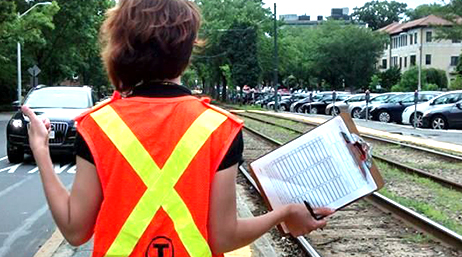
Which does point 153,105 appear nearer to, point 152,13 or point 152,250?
point 152,13

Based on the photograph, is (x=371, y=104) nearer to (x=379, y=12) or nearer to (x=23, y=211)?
(x=23, y=211)

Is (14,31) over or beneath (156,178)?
over

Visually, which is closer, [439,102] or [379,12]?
[439,102]

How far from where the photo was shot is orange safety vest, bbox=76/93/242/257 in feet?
5.85

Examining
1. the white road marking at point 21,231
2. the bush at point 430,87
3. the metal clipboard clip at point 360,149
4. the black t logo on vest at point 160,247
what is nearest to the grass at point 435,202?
the white road marking at point 21,231

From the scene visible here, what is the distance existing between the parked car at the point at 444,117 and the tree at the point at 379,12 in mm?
121666

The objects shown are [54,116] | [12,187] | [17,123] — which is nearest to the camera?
[12,187]

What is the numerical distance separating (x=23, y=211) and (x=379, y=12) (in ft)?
465

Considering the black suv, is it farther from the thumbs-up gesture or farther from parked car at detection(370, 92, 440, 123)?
parked car at detection(370, 92, 440, 123)

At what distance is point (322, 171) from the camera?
2.12m

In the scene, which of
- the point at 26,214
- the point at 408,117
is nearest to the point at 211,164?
the point at 26,214

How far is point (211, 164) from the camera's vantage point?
1.83m

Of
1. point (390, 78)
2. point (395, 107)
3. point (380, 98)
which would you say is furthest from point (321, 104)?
point (390, 78)

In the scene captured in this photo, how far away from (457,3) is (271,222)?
212 feet
